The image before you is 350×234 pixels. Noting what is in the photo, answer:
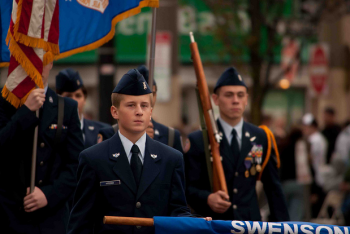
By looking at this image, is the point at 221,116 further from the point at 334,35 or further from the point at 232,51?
the point at 334,35

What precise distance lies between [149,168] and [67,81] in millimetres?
3424

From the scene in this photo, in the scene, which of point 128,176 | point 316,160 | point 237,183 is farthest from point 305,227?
point 316,160

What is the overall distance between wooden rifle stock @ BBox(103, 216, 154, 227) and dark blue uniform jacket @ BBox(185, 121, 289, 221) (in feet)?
7.00

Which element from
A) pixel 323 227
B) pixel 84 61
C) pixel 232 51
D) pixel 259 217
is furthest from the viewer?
pixel 84 61

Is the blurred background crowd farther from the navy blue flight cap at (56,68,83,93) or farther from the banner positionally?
the navy blue flight cap at (56,68,83,93)

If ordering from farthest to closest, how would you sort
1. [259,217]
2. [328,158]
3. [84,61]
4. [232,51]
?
[84,61] → [232,51] → [328,158] → [259,217]

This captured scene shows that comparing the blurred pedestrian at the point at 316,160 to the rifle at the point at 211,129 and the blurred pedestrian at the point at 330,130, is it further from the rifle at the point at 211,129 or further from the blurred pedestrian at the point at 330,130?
the rifle at the point at 211,129

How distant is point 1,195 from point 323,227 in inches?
103

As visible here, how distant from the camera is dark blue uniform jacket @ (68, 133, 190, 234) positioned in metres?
4.11

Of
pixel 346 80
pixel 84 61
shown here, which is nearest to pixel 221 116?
pixel 84 61

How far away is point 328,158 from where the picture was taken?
13727 mm

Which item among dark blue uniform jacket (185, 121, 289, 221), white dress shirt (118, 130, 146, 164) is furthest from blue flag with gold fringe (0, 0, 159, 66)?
white dress shirt (118, 130, 146, 164)

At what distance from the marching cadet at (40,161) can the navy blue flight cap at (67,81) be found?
1.78 m

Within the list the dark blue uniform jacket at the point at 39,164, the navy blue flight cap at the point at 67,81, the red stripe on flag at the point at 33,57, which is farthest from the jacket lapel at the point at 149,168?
the navy blue flight cap at the point at 67,81
